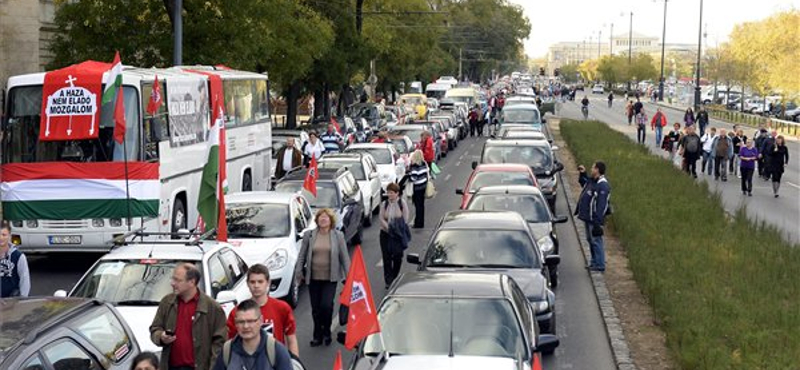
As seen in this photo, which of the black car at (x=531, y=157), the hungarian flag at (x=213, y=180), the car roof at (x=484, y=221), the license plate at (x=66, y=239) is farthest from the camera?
the black car at (x=531, y=157)

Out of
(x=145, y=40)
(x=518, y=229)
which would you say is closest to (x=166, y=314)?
(x=518, y=229)

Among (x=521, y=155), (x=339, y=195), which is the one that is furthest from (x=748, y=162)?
(x=339, y=195)

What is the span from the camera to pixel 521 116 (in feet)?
141

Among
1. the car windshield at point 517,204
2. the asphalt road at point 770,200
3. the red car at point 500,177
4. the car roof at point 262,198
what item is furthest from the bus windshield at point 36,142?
the asphalt road at point 770,200

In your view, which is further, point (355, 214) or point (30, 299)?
point (355, 214)

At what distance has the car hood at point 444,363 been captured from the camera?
8.41 metres

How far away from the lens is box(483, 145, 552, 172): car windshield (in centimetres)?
2489

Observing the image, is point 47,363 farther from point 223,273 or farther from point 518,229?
point 518,229

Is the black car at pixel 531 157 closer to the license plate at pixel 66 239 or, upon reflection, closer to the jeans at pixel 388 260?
the jeans at pixel 388 260

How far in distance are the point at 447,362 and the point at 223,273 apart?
3.38 meters

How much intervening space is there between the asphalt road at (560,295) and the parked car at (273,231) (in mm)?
564

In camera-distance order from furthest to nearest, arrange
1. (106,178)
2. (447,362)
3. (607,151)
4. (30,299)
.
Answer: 1. (607,151)
2. (106,178)
3. (447,362)
4. (30,299)

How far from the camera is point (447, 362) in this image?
28.0 feet

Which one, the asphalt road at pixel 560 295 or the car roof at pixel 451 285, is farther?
the asphalt road at pixel 560 295
